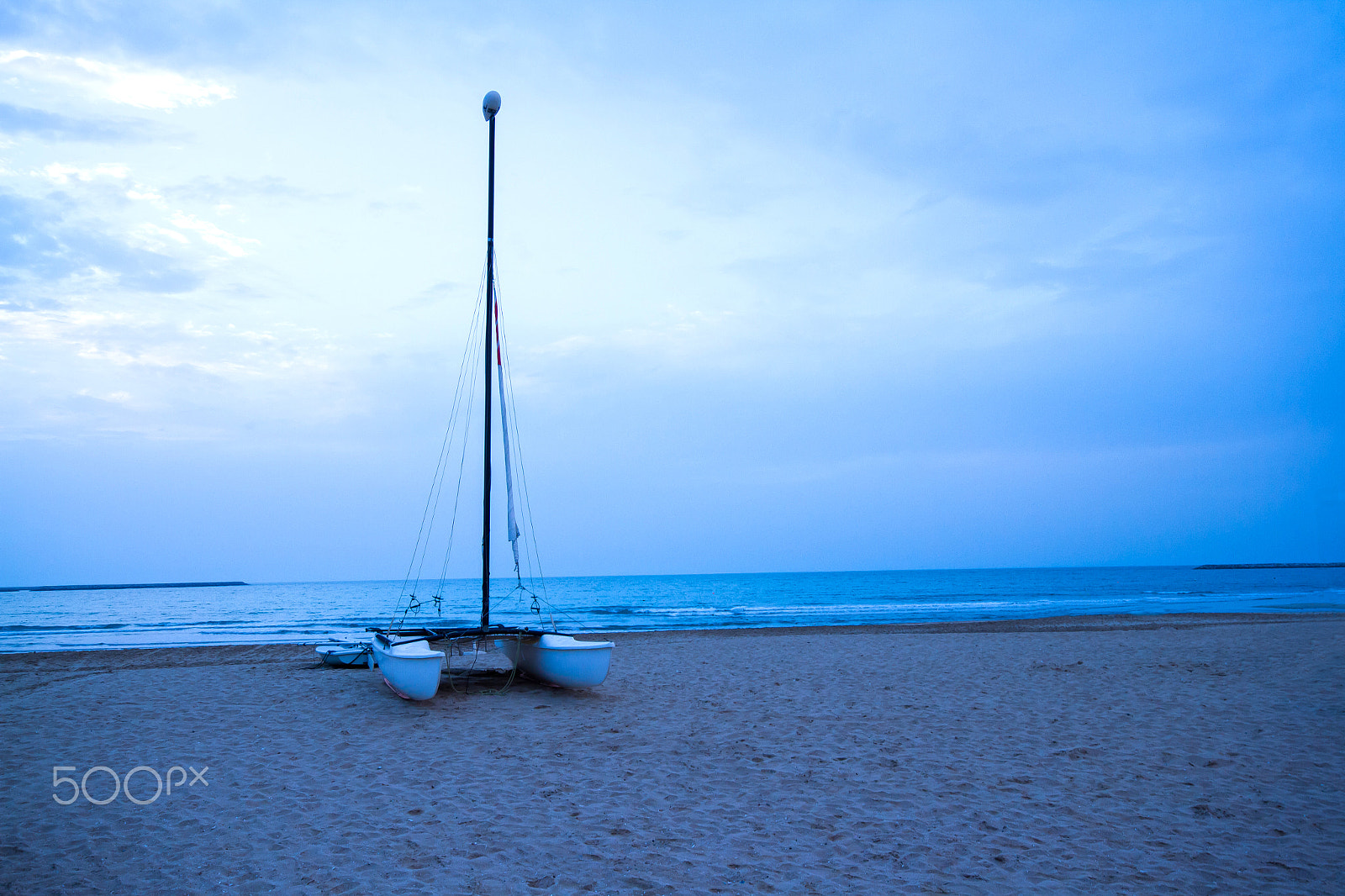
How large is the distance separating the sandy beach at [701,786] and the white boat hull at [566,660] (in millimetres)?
296

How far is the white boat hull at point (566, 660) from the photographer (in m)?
10.4

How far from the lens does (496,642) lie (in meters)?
12.8

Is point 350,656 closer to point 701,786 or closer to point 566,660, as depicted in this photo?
point 566,660

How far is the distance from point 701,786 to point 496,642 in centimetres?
706

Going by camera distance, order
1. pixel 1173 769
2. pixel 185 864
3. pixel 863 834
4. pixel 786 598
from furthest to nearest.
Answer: pixel 786 598
pixel 1173 769
pixel 863 834
pixel 185 864

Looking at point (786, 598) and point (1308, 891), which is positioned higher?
point (1308, 891)

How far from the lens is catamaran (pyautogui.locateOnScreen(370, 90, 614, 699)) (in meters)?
9.90

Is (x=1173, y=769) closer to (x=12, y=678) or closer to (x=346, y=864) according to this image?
(x=346, y=864)

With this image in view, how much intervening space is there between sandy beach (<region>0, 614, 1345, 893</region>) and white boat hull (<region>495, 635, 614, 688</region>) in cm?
30

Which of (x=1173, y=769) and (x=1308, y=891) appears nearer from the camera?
(x=1308, y=891)

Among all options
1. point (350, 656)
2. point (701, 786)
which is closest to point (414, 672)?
point (701, 786)

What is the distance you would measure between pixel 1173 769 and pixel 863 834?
3409 mm

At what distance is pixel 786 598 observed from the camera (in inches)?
2216

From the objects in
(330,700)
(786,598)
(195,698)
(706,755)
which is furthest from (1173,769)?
(786,598)
